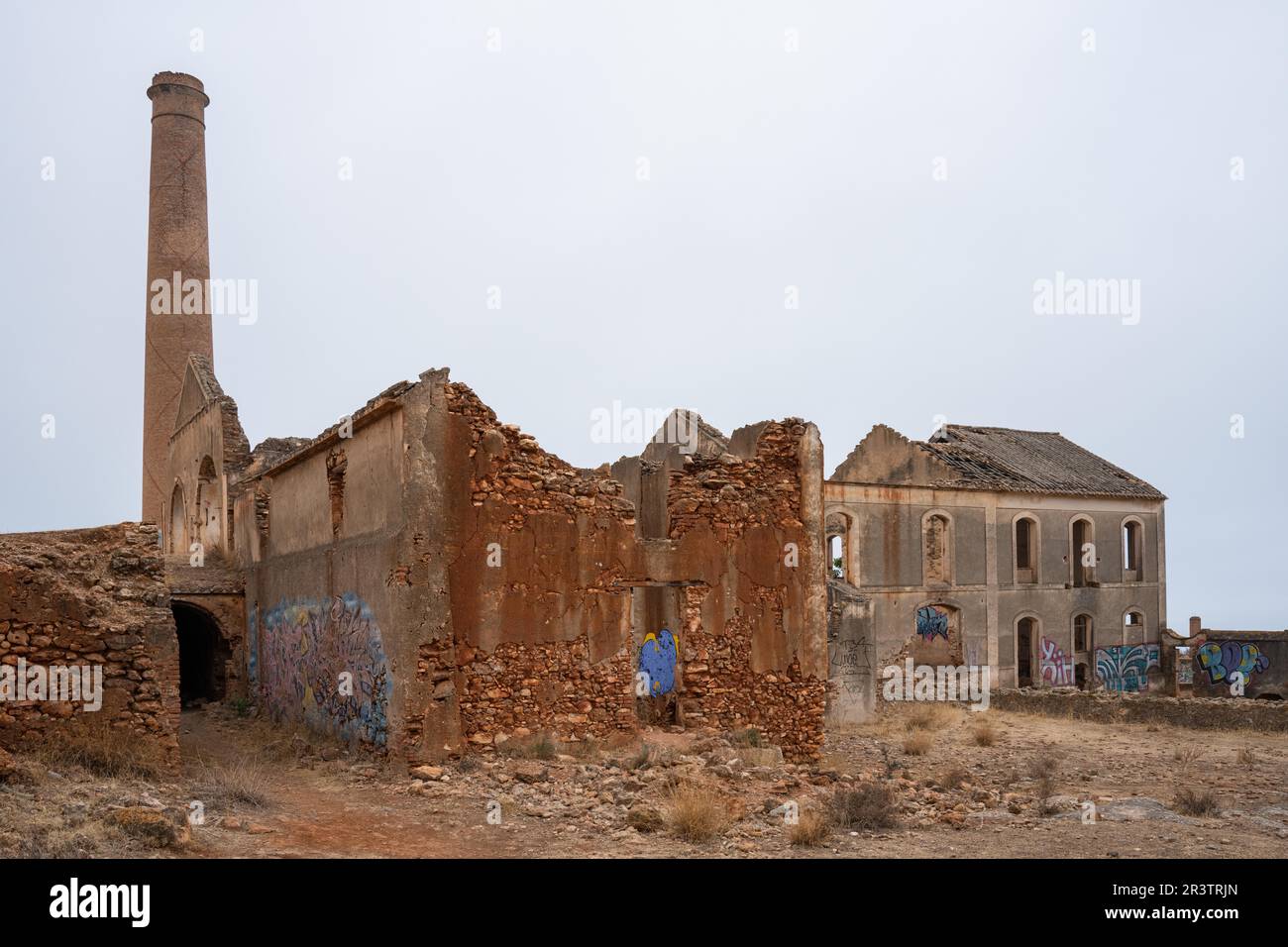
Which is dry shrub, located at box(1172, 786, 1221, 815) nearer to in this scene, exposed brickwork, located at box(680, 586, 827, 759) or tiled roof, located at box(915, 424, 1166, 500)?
exposed brickwork, located at box(680, 586, 827, 759)

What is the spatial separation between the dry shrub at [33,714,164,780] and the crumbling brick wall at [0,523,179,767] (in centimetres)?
3

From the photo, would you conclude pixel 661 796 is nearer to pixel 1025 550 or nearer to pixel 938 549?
pixel 938 549

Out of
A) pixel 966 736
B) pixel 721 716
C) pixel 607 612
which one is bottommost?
pixel 966 736

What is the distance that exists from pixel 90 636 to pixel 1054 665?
102 ft

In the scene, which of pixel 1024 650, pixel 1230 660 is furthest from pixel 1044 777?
pixel 1230 660

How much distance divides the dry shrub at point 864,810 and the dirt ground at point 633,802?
0.13m

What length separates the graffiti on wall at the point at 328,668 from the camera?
13195 mm

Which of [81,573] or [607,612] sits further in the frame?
[607,612]

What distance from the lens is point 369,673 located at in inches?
525
